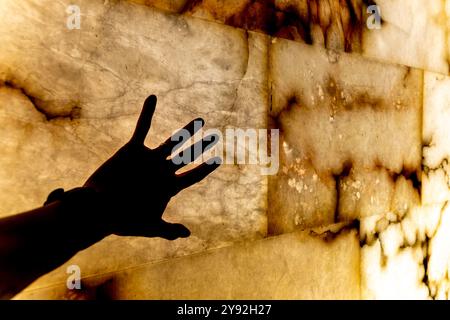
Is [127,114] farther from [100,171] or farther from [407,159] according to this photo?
[407,159]

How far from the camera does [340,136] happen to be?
1461mm

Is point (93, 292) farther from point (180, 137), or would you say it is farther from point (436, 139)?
point (436, 139)

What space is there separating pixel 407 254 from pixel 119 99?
151cm

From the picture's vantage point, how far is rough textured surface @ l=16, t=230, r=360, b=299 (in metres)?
0.96

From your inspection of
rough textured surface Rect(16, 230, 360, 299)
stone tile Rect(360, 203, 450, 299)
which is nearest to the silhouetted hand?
rough textured surface Rect(16, 230, 360, 299)

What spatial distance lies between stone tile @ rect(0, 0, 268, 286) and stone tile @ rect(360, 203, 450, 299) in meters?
0.66

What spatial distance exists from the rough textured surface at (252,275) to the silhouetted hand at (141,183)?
13 centimetres

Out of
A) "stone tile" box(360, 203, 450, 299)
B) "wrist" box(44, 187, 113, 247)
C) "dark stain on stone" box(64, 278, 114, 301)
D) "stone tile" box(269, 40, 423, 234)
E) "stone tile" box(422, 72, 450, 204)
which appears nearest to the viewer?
"wrist" box(44, 187, 113, 247)

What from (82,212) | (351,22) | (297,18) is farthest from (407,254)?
(82,212)

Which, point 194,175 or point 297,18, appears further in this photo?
point 297,18

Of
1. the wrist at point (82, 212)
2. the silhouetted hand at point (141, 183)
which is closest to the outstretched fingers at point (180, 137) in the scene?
the silhouetted hand at point (141, 183)
